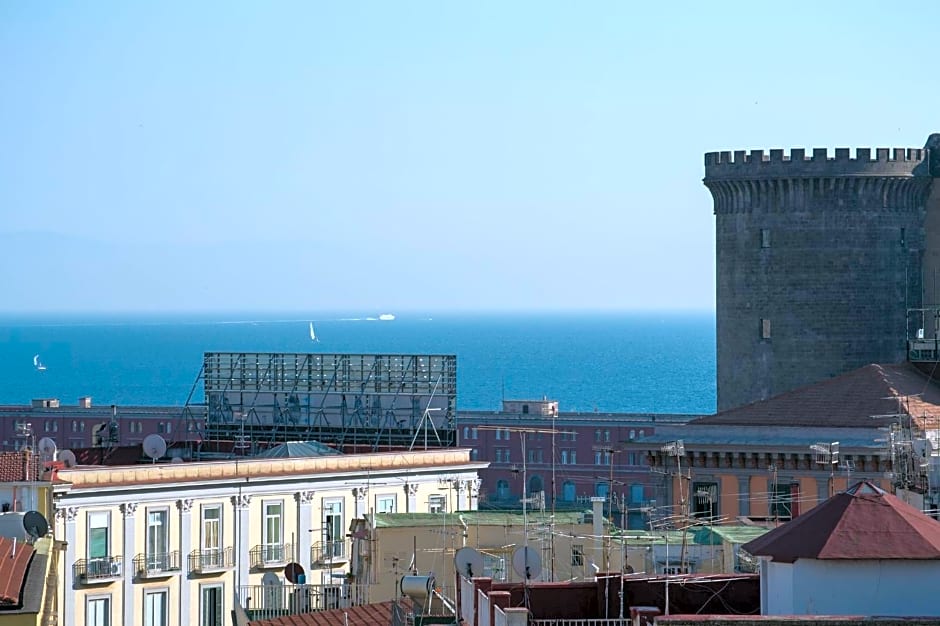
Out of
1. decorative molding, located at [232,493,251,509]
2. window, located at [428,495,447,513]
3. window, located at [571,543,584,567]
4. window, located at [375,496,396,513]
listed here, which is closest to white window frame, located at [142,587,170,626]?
decorative molding, located at [232,493,251,509]

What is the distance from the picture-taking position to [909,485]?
42.9 m

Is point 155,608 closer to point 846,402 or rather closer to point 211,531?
point 211,531

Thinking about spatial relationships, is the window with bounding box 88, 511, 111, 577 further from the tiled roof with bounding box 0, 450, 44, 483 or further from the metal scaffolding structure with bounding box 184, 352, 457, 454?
the metal scaffolding structure with bounding box 184, 352, 457, 454

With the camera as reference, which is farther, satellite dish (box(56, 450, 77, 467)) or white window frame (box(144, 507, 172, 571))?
satellite dish (box(56, 450, 77, 467))

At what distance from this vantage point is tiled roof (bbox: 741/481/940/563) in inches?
1061

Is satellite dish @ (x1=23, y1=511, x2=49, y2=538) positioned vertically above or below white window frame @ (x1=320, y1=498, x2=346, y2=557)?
above

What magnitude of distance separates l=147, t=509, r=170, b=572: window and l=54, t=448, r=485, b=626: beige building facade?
0.02 metres

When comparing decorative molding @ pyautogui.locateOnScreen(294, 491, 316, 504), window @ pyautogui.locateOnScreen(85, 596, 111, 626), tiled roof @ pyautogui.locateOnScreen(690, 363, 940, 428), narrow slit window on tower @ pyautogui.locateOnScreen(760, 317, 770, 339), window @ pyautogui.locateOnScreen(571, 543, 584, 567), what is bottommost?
window @ pyautogui.locateOnScreen(85, 596, 111, 626)

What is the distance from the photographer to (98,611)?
60688 millimetres

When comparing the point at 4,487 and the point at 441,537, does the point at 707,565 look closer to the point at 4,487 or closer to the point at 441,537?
the point at 441,537

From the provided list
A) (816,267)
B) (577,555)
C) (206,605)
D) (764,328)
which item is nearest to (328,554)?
(206,605)

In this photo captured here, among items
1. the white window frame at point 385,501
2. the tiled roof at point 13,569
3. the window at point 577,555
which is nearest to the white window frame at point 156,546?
the white window frame at point 385,501

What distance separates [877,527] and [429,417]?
51.0 metres

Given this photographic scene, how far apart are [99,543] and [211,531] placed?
3167 mm
